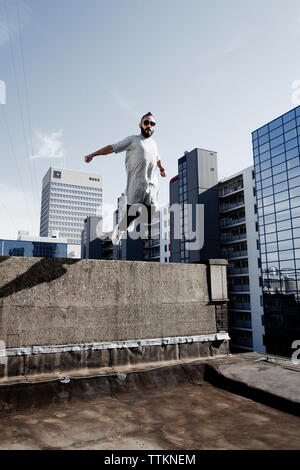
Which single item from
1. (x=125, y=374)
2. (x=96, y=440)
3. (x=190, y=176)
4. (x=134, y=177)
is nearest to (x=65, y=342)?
(x=125, y=374)

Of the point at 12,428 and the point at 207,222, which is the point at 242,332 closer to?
the point at 207,222

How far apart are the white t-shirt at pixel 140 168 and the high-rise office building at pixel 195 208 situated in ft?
122

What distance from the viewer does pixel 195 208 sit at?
43906mm

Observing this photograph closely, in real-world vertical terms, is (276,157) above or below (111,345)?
above

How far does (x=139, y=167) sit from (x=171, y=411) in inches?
170

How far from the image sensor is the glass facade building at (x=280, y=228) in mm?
33656

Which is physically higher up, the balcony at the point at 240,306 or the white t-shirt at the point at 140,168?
the white t-shirt at the point at 140,168

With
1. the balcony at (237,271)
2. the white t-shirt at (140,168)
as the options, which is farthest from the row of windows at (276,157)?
the white t-shirt at (140,168)

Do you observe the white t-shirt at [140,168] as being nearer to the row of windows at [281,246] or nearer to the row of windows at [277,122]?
the row of windows at [281,246]

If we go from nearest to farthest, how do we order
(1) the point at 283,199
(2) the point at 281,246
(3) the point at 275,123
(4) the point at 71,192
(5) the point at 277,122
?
(2) the point at 281,246 < (1) the point at 283,199 < (5) the point at 277,122 < (3) the point at 275,123 < (4) the point at 71,192

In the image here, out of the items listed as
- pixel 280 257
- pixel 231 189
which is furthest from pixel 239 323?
A: pixel 231 189

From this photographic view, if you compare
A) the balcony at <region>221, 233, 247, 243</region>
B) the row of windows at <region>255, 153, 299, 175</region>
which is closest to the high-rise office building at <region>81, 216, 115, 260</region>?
the balcony at <region>221, 233, 247, 243</region>

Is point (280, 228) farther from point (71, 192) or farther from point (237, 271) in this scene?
point (71, 192)

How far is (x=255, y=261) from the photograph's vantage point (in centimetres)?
4053
